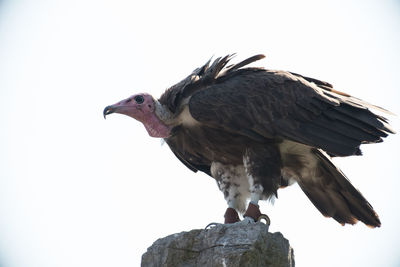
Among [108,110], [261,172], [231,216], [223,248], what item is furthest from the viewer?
[108,110]

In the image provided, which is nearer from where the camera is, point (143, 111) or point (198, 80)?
point (198, 80)

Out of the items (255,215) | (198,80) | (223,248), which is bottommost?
(255,215)

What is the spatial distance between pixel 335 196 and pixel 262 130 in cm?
128

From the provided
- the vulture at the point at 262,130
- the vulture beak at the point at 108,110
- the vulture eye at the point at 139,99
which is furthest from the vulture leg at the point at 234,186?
the vulture beak at the point at 108,110

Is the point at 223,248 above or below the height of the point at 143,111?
below

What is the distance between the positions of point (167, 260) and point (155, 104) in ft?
7.80

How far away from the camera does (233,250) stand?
19.7ft

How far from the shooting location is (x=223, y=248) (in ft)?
19.9

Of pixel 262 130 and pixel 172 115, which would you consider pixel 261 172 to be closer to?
pixel 262 130

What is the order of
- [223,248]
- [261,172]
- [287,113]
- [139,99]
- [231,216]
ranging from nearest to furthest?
[223,248], [261,172], [287,113], [231,216], [139,99]

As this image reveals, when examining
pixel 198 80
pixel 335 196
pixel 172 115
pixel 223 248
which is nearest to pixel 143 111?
pixel 172 115

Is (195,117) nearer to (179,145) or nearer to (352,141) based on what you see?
(179,145)

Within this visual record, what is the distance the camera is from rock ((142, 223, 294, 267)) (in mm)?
5980

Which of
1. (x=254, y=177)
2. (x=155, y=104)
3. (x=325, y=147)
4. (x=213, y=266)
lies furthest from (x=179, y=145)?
(x=213, y=266)
